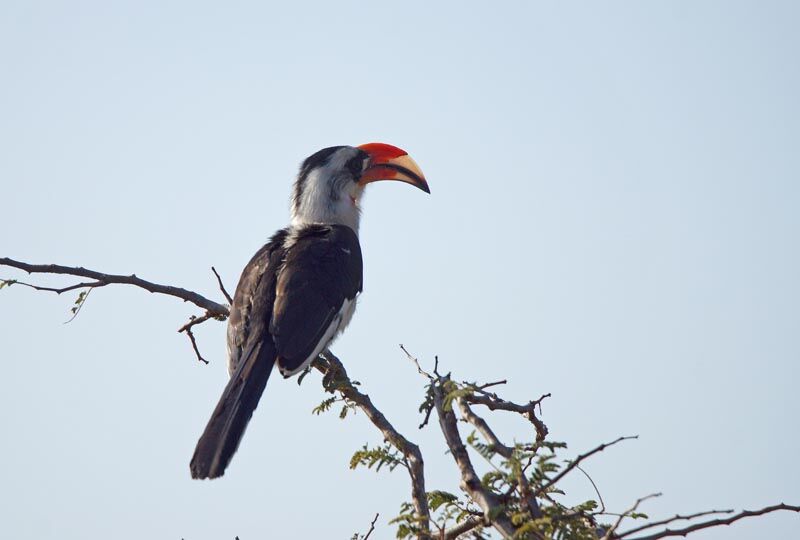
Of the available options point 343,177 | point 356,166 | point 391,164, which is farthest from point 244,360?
point 391,164

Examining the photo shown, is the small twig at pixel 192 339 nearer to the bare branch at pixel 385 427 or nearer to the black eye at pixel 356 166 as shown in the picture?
the bare branch at pixel 385 427

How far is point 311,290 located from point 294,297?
133 millimetres

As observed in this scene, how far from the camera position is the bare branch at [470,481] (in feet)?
8.85

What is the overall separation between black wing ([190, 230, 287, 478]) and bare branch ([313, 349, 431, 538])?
0.41 m

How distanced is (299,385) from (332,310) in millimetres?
489

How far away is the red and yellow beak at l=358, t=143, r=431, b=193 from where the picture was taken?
24.7 ft

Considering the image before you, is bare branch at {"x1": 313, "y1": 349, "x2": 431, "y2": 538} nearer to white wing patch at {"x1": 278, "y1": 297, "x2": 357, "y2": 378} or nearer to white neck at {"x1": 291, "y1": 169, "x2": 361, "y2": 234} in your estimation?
white wing patch at {"x1": 278, "y1": 297, "x2": 357, "y2": 378}

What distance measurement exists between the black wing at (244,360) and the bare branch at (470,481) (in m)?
1.73

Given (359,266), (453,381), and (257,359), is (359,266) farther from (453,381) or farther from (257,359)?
(453,381)

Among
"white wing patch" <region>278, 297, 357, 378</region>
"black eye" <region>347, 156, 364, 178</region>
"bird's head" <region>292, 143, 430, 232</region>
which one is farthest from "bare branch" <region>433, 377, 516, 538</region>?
"black eye" <region>347, 156, 364, 178</region>

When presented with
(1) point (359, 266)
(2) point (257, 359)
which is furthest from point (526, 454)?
(1) point (359, 266)

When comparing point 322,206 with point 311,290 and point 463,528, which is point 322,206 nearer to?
point 311,290

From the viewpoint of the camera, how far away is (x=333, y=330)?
579cm

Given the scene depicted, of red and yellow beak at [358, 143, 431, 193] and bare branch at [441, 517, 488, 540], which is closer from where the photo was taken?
bare branch at [441, 517, 488, 540]
